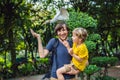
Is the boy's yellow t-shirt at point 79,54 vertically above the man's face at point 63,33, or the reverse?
the man's face at point 63,33

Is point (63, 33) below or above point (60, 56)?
above

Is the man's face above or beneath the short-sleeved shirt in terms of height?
above

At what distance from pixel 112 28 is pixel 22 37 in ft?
16.2

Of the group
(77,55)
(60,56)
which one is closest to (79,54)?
(77,55)

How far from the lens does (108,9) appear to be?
646 inches

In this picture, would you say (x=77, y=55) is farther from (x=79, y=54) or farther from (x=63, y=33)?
(x=63, y=33)

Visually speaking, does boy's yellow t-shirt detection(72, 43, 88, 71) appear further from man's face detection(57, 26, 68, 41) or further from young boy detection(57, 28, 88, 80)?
man's face detection(57, 26, 68, 41)

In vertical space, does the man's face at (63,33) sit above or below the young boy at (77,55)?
above

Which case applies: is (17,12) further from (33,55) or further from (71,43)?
(71,43)

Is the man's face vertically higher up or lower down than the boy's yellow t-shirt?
higher up

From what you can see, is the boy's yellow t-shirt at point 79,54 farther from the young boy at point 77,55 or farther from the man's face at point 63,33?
the man's face at point 63,33

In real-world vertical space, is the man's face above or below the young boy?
above

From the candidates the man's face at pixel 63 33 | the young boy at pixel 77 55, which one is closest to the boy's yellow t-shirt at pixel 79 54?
the young boy at pixel 77 55

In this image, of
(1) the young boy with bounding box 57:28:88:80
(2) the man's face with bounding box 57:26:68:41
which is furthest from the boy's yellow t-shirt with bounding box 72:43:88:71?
(2) the man's face with bounding box 57:26:68:41
